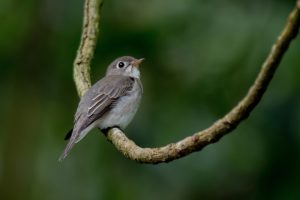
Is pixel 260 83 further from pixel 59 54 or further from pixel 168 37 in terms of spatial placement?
pixel 59 54

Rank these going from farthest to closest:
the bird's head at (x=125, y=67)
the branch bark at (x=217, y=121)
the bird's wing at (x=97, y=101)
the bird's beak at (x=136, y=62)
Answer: the bird's head at (x=125, y=67) → the bird's beak at (x=136, y=62) → the bird's wing at (x=97, y=101) → the branch bark at (x=217, y=121)

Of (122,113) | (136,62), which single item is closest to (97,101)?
(122,113)

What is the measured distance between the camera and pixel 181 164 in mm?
5105

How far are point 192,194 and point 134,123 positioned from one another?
0.70 meters

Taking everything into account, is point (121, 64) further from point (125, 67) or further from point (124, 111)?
point (124, 111)

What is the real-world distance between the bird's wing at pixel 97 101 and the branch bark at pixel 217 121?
396mm

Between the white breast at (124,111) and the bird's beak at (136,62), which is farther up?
the bird's beak at (136,62)

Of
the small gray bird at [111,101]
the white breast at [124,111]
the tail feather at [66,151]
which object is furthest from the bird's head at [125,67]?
the tail feather at [66,151]

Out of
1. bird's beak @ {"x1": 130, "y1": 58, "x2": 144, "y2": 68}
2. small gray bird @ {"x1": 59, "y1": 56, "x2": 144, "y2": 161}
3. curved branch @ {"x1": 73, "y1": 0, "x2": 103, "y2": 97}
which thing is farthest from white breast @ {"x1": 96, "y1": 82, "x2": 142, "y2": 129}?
curved branch @ {"x1": 73, "y1": 0, "x2": 103, "y2": 97}

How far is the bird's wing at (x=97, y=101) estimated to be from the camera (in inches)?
182

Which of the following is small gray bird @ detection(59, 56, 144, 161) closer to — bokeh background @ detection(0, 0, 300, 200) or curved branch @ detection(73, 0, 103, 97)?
bokeh background @ detection(0, 0, 300, 200)

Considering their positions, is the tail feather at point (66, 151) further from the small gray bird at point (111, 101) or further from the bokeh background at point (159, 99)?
the bokeh background at point (159, 99)

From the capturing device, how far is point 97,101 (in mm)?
5027

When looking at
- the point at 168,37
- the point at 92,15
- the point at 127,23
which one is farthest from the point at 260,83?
→ the point at 127,23
